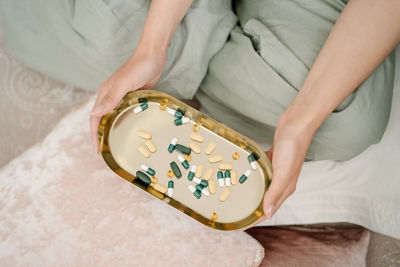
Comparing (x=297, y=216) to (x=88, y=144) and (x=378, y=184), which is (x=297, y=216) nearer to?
(x=378, y=184)

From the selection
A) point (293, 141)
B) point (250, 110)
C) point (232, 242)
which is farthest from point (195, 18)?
point (232, 242)

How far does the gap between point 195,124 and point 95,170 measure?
9.9 inches

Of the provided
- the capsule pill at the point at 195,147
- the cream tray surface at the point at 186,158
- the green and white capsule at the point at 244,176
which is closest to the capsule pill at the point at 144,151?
the cream tray surface at the point at 186,158

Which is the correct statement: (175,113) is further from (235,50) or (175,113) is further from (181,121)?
(235,50)

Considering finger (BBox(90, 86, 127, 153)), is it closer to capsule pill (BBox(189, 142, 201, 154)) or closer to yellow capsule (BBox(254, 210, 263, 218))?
capsule pill (BBox(189, 142, 201, 154))

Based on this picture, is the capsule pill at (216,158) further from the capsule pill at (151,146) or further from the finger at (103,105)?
the finger at (103,105)

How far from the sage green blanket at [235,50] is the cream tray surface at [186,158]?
0.12m

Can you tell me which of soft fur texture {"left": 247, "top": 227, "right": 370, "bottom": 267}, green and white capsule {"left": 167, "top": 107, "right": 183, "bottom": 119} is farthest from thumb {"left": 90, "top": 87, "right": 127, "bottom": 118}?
soft fur texture {"left": 247, "top": 227, "right": 370, "bottom": 267}

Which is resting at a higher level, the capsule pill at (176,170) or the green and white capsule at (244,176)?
the green and white capsule at (244,176)

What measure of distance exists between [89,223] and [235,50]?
0.52 meters

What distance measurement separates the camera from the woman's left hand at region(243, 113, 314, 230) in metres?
0.60

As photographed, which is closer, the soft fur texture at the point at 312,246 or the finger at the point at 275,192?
the finger at the point at 275,192

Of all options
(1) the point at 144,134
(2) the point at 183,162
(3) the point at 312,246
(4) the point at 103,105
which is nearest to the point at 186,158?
(2) the point at 183,162

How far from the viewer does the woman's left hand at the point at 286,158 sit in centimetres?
60
